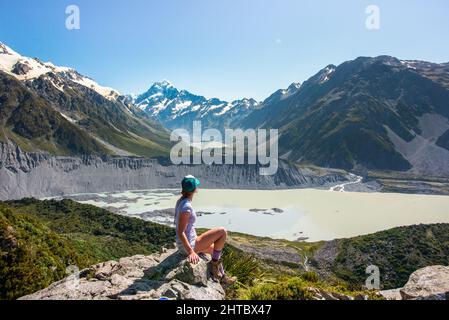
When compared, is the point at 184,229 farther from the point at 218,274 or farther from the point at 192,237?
the point at 218,274

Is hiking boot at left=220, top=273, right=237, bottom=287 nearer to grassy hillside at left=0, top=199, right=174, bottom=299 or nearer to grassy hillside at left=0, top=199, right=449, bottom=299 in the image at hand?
grassy hillside at left=0, top=199, right=174, bottom=299

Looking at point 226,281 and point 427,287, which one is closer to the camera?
point 427,287

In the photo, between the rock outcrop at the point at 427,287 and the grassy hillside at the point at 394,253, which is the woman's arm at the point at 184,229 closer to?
the rock outcrop at the point at 427,287

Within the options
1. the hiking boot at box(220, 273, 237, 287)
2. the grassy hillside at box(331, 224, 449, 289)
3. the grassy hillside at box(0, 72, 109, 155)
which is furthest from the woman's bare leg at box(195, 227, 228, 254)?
the grassy hillside at box(0, 72, 109, 155)

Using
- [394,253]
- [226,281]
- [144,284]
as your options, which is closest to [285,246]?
[394,253]

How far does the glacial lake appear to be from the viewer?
308 ft

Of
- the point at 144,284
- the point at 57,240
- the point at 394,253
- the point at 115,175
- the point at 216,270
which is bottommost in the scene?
the point at 394,253

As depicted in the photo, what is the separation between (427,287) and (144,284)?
7.60 meters

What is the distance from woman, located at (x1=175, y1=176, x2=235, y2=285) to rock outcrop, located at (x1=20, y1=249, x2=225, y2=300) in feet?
0.91

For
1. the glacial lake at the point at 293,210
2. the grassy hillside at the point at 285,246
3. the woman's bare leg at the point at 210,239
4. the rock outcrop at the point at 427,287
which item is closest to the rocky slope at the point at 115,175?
the glacial lake at the point at 293,210

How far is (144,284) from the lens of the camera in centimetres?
938

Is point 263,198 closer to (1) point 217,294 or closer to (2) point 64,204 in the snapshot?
(2) point 64,204

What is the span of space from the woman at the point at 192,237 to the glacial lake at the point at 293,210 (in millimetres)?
77147

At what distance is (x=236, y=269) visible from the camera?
12.3m
